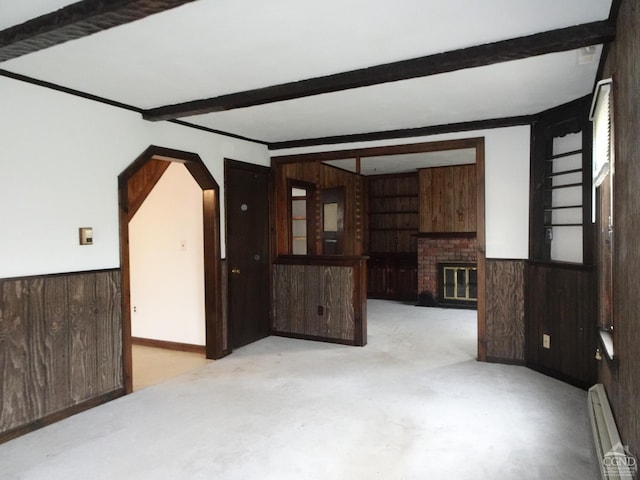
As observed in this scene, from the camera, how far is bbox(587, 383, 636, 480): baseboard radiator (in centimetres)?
193

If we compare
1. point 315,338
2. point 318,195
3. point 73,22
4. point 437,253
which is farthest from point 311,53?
point 437,253

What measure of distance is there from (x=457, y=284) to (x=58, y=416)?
632 cm

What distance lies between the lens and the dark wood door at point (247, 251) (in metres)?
4.97

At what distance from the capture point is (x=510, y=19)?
2268 mm

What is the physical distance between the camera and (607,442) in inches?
92.7

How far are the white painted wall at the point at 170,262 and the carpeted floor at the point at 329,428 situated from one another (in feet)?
2.83

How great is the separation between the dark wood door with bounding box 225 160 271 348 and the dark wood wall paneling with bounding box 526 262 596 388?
3011mm

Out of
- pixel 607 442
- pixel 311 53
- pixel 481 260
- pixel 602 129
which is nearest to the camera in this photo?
pixel 607 442

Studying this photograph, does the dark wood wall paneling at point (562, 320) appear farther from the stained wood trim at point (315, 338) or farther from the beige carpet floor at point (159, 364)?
the beige carpet floor at point (159, 364)

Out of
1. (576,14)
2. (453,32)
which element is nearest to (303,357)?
(453,32)

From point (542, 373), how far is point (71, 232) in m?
4.18

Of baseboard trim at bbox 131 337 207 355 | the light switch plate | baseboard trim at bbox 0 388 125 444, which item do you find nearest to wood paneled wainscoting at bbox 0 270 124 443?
baseboard trim at bbox 0 388 125 444

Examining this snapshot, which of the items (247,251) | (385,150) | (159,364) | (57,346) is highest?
(385,150)

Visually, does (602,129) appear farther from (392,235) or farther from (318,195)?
(392,235)
